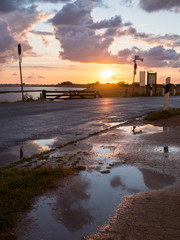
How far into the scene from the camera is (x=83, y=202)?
11.0ft

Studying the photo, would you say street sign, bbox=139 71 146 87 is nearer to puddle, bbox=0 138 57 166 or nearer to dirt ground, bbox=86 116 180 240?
puddle, bbox=0 138 57 166

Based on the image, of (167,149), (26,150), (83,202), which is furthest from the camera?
(26,150)

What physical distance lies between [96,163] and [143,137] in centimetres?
277

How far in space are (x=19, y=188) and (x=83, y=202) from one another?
97cm

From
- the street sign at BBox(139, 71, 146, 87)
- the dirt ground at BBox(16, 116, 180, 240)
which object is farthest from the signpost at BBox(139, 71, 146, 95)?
the dirt ground at BBox(16, 116, 180, 240)

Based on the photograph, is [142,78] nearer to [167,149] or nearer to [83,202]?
[167,149]

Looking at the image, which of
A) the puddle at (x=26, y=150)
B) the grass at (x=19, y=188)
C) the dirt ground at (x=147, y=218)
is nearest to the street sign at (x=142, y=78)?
the puddle at (x=26, y=150)

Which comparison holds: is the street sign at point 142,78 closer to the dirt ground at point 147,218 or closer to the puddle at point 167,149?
the puddle at point 167,149

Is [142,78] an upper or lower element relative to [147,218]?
upper

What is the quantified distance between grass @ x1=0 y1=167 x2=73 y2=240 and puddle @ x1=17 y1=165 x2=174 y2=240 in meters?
0.15

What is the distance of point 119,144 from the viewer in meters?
6.50

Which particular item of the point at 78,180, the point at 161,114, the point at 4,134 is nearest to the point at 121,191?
the point at 78,180

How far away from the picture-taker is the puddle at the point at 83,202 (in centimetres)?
272

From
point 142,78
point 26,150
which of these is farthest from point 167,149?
point 142,78
